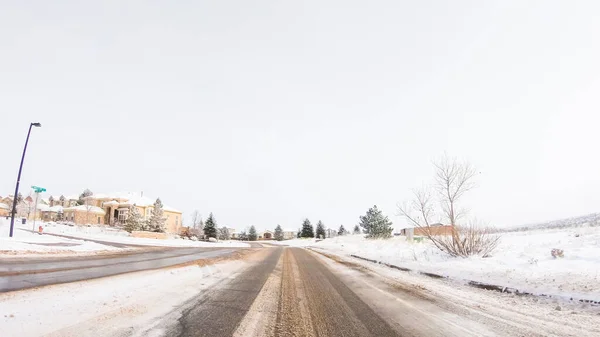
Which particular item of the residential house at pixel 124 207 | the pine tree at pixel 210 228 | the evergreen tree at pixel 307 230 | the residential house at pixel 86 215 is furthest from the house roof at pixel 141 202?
the evergreen tree at pixel 307 230

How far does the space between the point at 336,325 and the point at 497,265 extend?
846 centimetres

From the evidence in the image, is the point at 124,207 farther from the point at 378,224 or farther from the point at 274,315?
the point at 274,315

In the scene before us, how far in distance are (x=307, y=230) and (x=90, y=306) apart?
11146cm

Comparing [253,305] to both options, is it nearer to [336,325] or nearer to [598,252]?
[336,325]

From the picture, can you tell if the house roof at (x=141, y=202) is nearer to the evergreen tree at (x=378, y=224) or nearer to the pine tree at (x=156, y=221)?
the pine tree at (x=156, y=221)

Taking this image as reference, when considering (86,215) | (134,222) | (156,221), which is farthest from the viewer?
(86,215)

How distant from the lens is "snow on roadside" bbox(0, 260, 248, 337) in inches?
138

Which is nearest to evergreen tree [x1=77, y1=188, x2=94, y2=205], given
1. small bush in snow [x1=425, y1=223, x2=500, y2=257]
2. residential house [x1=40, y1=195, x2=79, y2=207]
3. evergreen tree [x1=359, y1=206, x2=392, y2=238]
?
residential house [x1=40, y1=195, x2=79, y2=207]

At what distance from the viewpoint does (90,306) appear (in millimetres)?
4570

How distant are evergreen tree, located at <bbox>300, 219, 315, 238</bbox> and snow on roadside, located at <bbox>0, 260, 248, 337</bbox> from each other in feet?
355

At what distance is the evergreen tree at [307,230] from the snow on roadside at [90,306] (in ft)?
355

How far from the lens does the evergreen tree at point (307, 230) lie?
113 m

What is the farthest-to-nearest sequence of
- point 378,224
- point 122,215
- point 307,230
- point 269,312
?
point 307,230
point 122,215
point 378,224
point 269,312

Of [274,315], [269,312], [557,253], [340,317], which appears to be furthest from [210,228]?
[340,317]
